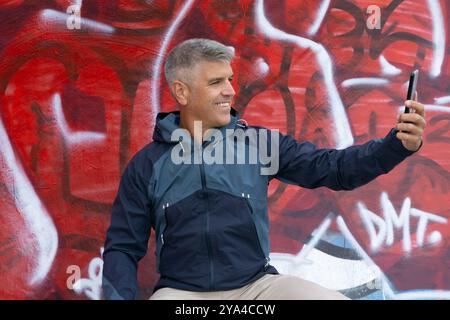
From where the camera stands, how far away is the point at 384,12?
4.36 meters

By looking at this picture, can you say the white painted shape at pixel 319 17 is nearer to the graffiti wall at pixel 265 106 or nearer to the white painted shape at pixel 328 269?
the graffiti wall at pixel 265 106

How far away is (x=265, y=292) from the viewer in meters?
3.18

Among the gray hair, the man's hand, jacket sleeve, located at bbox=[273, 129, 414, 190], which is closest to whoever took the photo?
the man's hand

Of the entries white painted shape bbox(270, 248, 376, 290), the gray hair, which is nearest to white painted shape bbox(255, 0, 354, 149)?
white painted shape bbox(270, 248, 376, 290)

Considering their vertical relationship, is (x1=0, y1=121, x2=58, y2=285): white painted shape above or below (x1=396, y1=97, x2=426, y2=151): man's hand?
below

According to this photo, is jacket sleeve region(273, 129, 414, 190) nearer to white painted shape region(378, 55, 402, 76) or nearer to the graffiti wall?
the graffiti wall

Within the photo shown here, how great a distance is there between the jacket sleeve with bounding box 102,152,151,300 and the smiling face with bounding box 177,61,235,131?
0.33 meters

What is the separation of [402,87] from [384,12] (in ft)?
1.36

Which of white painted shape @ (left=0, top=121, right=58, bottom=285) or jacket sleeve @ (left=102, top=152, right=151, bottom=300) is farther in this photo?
white painted shape @ (left=0, top=121, right=58, bottom=285)

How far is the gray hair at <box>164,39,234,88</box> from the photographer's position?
11.3 feet

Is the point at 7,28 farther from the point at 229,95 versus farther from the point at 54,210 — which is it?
the point at 229,95

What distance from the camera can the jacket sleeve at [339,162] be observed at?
10.3 ft

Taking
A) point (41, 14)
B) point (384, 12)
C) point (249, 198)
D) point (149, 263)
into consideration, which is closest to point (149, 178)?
point (249, 198)

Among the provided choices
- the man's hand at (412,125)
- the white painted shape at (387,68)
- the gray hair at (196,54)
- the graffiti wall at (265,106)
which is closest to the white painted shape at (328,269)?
the graffiti wall at (265,106)
